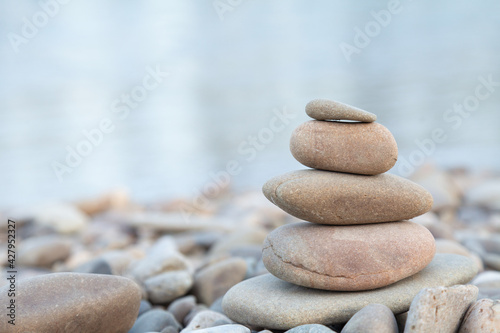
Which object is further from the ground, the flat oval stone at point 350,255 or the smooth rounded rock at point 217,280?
the flat oval stone at point 350,255

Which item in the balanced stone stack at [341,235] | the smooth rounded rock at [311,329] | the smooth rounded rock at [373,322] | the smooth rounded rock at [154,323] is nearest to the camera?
the smooth rounded rock at [373,322]

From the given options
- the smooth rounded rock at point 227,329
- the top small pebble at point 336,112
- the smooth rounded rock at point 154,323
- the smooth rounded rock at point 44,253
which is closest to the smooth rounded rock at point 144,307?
the smooth rounded rock at point 154,323

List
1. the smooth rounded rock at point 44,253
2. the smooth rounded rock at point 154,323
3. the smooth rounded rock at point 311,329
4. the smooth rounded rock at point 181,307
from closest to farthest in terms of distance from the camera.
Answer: the smooth rounded rock at point 311,329 < the smooth rounded rock at point 154,323 < the smooth rounded rock at point 181,307 < the smooth rounded rock at point 44,253

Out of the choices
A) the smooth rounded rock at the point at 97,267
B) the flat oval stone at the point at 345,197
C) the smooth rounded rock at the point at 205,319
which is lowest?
the smooth rounded rock at the point at 97,267

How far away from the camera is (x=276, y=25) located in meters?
26.0

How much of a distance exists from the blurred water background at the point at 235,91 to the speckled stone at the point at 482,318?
7875 millimetres

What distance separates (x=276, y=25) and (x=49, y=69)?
11.6 meters

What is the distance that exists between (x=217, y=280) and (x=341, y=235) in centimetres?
155

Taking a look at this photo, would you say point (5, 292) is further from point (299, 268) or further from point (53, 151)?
point (53, 151)

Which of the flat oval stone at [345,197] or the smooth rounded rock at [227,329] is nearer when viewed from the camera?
the smooth rounded rock at [227,329]

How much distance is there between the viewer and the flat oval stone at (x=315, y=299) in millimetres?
2924

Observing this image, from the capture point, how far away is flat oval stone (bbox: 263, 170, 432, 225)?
3.06 metres

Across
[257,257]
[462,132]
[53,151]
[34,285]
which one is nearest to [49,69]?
[53,151]

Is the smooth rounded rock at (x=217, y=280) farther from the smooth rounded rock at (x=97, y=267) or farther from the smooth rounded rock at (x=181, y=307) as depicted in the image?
the smooth rounded rock at (x=97, y=267)
